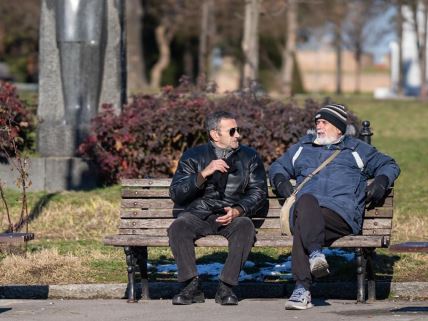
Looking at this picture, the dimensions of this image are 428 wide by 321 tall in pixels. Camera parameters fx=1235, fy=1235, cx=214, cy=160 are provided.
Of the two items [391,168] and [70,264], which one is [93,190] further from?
[391,168]

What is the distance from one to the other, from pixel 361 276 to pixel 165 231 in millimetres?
1593

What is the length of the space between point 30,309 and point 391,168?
2.86 m

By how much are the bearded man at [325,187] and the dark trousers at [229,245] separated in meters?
0.36

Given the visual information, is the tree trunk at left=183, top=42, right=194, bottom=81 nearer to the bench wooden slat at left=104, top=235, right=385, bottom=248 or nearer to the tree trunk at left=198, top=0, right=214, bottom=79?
the tree trunk at left=198, top=0, right=214, bottom=79

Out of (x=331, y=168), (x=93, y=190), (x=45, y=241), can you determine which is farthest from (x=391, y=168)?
(x=93, y=190)

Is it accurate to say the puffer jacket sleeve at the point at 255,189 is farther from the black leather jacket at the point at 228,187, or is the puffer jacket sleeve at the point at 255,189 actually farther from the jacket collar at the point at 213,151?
the jacket collar at the point at 213,151

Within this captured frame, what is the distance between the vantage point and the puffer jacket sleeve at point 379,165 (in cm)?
918

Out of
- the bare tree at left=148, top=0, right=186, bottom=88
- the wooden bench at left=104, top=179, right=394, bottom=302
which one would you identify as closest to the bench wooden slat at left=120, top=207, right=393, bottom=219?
the wooden bench at left=104, top=179, right=394, bottom=302

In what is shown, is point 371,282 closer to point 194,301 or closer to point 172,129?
point 194,301

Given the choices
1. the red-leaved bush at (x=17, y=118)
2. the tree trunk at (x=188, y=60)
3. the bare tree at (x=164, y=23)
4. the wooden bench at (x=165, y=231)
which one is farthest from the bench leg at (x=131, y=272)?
the tree trunk at (x=188, y=60)

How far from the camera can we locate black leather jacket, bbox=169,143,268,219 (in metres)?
9.32

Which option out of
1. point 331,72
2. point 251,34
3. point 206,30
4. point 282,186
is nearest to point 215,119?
point 282,186

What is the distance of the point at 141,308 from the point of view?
9094 millimetres

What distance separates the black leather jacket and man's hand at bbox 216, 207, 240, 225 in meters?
0.08
